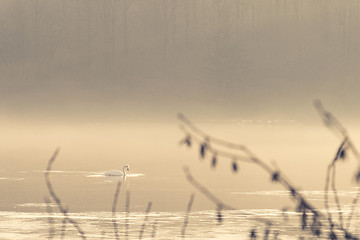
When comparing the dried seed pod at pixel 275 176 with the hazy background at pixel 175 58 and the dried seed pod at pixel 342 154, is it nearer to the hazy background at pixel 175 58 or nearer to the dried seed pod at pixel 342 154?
the dried seed pod at pixel 342 154

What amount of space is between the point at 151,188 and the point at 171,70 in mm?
95726

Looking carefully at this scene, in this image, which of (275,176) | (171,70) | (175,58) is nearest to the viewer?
(275,176)

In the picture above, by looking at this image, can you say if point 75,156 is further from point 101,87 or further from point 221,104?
point 101,87

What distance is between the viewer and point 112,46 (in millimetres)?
134375

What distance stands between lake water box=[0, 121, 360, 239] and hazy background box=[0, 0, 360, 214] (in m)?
3.85

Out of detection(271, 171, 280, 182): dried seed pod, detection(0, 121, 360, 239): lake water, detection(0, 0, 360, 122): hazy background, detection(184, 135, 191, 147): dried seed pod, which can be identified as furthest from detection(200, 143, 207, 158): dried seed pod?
detection(0, 0, 360, 122): hazy background

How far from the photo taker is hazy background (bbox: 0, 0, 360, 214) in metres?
77.9

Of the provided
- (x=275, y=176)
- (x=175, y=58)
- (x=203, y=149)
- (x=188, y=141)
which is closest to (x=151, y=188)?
(x=188, y=141)

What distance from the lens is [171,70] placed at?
12356 cm

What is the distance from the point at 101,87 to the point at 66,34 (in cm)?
2453

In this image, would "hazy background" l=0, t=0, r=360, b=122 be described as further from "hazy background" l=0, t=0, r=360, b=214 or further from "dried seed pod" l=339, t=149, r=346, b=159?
"dried seed pod" l=339, t=149, r=346, b=159

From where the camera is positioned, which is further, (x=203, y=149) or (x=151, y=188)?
(x=151, y=188)

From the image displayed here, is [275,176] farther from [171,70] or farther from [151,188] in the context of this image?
[171,70]

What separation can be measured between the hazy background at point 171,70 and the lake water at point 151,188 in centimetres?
385
